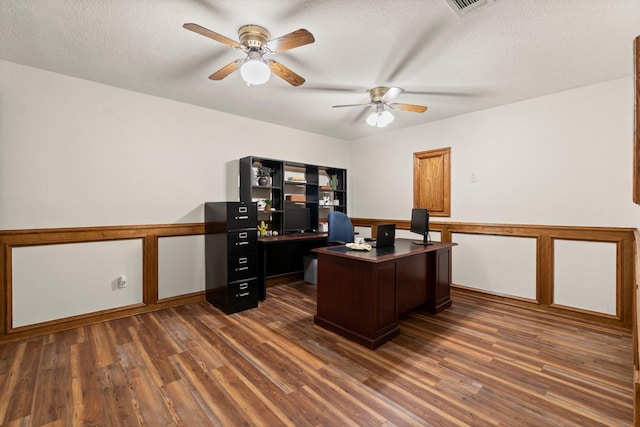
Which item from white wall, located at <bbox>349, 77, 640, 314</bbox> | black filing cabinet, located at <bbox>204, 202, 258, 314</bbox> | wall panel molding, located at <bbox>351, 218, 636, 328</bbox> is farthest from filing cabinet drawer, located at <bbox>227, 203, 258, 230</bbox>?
wall panel molding, located at <bbox>351, 218, 636, 328</bbox>

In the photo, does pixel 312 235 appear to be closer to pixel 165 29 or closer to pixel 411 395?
pixel 411 395

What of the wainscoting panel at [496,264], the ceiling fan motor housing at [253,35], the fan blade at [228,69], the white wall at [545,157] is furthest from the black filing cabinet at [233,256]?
the wainscoting panel at [496,264]

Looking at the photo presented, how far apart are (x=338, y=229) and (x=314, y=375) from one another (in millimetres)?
2140

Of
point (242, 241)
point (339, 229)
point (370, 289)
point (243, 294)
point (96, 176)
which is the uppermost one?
point (96, 176)

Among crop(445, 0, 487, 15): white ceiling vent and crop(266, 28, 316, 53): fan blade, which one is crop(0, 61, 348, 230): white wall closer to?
crop(266, 28, 316, 53): fan blade

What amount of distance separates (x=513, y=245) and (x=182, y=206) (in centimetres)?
423

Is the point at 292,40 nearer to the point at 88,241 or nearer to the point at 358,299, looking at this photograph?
the point at 358,299

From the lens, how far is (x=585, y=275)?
10.0 ft

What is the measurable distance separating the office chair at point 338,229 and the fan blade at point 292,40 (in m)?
2.23

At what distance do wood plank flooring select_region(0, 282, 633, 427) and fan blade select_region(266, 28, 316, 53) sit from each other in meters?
2.33

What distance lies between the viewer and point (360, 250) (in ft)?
9.09

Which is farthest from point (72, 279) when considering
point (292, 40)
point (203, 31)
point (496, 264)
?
point (496, 264)

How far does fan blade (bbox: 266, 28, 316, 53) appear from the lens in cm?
178

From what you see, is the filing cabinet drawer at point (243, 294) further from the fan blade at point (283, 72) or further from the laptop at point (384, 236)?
the fan blade at point (283, 72)
